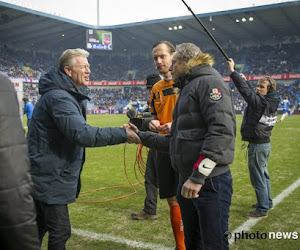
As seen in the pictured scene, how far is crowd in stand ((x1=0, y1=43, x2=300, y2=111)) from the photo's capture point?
48062mm

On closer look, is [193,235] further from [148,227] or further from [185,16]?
[185,16]

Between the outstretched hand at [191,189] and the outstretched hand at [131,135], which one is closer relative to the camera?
the outstretched hand at [191,189]

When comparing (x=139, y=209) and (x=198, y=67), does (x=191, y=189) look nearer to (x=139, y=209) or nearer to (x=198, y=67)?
(x=198, y=67)

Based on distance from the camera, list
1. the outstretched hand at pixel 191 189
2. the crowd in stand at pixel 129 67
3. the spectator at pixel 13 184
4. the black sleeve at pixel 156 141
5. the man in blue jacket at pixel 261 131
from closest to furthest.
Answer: the spectator at pixel 13 184
the outstretched hand at pixel 191 189
the black sleeve at pixel 156 141
the man in blue jacket at pixel 261 131
the crowd in stand at pixel 129 67

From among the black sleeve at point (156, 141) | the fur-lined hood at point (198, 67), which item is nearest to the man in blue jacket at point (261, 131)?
the black sleeve at point (156, 141)

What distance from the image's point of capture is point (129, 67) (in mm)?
63844

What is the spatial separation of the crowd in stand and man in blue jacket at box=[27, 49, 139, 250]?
4158 centimetres

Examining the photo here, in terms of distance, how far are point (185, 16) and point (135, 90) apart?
1862 cm

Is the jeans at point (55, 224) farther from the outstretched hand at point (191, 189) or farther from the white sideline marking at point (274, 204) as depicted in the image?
the white sideline marking at point (274, 204)

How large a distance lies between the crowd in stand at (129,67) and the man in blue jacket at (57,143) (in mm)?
41580

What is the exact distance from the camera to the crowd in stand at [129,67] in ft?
158

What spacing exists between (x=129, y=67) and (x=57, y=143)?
62444 mm

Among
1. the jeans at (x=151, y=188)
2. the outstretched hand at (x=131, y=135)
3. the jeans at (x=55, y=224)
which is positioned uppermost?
the outstretched hand at (x=131, y=135)

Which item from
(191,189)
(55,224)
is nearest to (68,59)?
(55,224)
